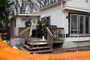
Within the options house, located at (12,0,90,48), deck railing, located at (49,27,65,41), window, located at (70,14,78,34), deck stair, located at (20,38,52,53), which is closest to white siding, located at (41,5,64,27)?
house, located at (12,0,90,48)

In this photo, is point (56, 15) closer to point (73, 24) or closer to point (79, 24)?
point (73, 24)

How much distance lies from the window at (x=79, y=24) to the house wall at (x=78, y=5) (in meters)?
0.55

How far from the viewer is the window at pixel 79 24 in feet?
29.0

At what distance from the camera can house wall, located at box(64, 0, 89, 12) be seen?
8577 millimetres

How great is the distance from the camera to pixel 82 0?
372 inches

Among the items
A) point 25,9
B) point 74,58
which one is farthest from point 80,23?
point 25,9

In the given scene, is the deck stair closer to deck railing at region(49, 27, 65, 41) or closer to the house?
the house

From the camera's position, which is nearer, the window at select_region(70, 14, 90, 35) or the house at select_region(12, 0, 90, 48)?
the house at select_region(12, 0, 90, 48)

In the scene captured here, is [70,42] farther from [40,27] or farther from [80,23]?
[40,27]

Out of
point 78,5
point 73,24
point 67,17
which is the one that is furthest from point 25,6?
point 73,24

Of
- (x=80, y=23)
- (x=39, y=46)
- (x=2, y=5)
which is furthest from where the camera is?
(x=2, y=5)

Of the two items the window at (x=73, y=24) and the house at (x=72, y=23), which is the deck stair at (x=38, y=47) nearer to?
the house at (x=72, y=23)

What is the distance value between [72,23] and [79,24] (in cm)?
62

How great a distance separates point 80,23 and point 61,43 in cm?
226
